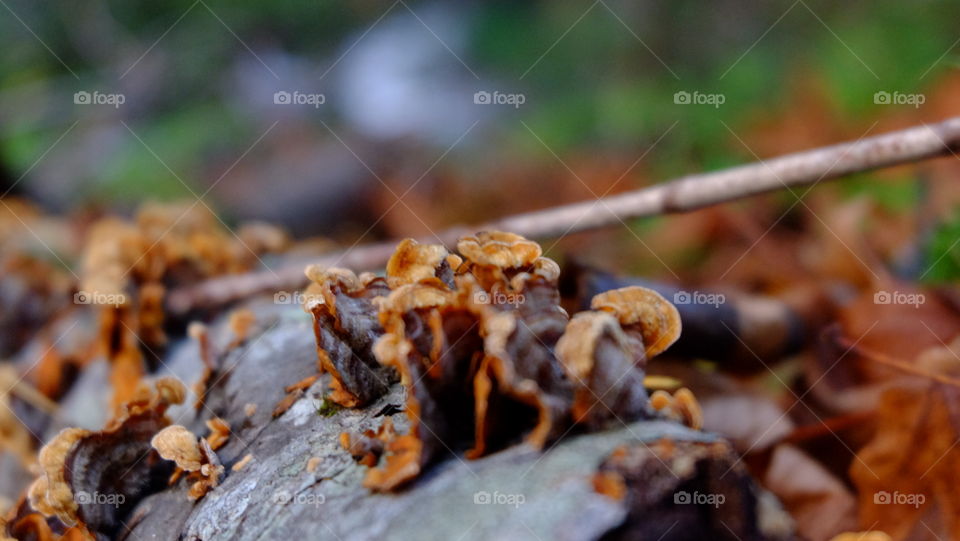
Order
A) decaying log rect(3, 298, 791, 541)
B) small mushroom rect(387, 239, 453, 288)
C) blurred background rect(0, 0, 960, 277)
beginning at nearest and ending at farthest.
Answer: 1. decaying log rect(3, 298, 791, 541)
2. small mushroom rect(387, 239, 453, 288)
3. blurred background rect(0, 0, 960, 277)

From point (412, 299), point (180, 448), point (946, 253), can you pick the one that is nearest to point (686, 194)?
point (946, 253)

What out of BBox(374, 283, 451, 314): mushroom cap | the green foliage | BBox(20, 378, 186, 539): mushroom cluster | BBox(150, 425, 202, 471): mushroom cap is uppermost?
BBox(374, 283, 451, 314): mushroom cap

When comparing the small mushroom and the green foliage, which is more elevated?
the small mushroom

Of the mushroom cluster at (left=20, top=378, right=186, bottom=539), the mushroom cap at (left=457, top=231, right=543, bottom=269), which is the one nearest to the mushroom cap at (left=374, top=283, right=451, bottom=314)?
the mushroom cap at (left=457, top=231, right=543, bottom=269)

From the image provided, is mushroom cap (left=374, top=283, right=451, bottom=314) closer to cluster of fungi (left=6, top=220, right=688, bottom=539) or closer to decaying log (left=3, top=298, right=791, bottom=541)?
cluster of fungi (left=6, top=220, right=688, bottom=539)

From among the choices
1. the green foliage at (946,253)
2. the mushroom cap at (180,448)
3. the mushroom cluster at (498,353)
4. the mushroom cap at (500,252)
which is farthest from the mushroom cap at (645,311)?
the green foliage at (946,253)

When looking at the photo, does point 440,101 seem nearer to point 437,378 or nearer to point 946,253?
point 946,253

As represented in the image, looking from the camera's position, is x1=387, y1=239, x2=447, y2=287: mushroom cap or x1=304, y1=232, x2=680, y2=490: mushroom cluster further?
x1=387, y1=239, x2=447, y2=287: mushroom cap

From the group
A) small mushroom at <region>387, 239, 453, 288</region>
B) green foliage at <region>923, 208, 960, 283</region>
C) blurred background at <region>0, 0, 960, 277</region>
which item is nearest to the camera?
small mushroom at <region>387, 239, 453, 288</region>
